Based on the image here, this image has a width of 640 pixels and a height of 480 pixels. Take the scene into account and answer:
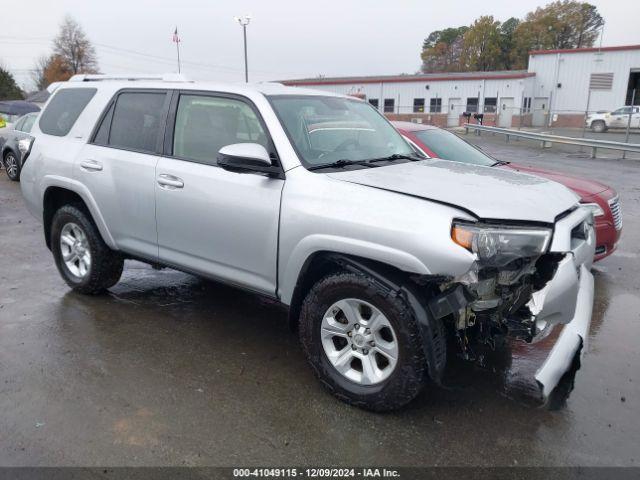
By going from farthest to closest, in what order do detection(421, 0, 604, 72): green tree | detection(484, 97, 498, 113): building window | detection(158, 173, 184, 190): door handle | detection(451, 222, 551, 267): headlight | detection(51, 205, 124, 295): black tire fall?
1. detection(421, 0, 604, 72): green tree
2. detection(484, 97, 498, 113): building window
3. detection(51, 205, 124, 295): black tire
4. detection(158, 173, 184, 190): door handle
5. detection(451, 222, 551, 267): headlight

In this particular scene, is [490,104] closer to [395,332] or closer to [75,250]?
[75,250]

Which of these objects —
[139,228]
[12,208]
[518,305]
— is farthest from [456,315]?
[12,208]

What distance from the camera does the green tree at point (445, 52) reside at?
7900cm

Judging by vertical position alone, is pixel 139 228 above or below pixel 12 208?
above

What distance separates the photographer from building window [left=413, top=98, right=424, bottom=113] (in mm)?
43781

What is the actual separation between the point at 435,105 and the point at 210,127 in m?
42.1

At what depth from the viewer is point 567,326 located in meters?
3.08

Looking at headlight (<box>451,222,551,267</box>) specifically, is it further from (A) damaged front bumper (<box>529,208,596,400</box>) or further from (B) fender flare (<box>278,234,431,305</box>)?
(B) fender flare (<box>278,234,431,305</box>)

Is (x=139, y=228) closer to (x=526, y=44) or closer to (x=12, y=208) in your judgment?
(x=12, y=208)

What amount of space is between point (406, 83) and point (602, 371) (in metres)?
43.8

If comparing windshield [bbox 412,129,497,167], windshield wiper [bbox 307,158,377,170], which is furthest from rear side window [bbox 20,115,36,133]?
windshield wiper [bbox 307,158,377,170]

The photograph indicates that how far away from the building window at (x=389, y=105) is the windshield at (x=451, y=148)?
39788mm

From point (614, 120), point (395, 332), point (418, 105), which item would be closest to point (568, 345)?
point (395, 332)

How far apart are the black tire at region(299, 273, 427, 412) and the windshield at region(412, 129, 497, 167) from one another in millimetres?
3773
